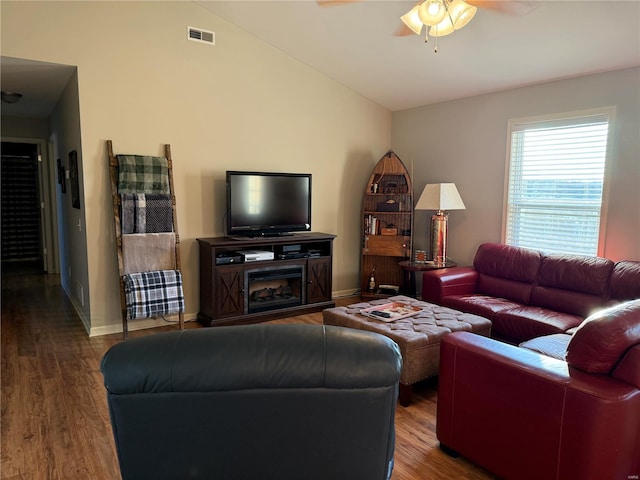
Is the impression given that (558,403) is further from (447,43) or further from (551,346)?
(447,43)

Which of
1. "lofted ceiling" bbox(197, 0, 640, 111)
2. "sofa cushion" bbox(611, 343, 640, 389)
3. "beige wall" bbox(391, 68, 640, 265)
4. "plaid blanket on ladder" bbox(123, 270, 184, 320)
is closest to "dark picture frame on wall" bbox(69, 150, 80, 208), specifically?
"plaid blanket on ladder" bbox(123, 270, 184, 320)

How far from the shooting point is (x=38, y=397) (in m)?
2.79

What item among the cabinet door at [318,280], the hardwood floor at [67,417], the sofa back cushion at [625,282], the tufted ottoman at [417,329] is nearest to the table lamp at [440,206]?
the cabinet door at [318,280]

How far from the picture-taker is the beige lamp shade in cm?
442

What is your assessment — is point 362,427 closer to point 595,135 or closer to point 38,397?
point 38,397

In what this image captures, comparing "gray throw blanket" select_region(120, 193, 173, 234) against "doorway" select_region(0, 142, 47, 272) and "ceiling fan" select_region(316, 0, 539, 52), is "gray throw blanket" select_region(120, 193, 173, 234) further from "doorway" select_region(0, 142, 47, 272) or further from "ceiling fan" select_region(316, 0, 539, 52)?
"doorway" select_region(0, 142, 47, 272)

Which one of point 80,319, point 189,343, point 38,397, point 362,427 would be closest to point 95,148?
point 80,319

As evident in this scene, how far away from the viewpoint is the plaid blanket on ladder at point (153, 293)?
147 inches

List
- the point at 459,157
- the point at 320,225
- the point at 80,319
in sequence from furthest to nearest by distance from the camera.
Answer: the point at 320,225 < the point at 459,157 < the point at 80,319

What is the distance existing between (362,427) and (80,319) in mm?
4119

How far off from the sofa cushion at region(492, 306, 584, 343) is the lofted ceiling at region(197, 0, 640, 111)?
207cm

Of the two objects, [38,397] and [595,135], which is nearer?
[38,397]

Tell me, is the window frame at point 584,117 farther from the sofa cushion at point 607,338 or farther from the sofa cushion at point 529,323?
the sofa cushion at point 607,338

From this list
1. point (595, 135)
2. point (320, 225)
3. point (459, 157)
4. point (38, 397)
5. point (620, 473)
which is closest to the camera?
point (620, 473)
